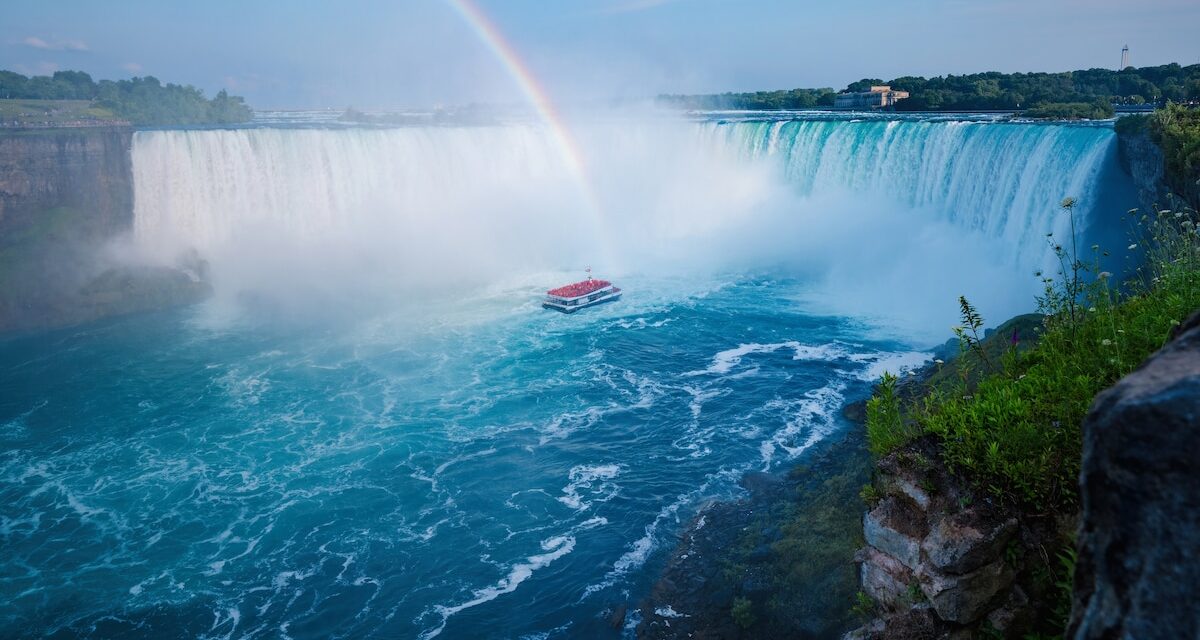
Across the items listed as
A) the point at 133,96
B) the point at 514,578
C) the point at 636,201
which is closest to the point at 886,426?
the point at 514,578

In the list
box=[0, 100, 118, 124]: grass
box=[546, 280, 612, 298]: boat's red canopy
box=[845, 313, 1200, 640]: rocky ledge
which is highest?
box=[0, 100, 118, 124]: grass

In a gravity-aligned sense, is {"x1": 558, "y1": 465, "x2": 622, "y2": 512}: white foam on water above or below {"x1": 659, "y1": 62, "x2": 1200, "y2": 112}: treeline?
below

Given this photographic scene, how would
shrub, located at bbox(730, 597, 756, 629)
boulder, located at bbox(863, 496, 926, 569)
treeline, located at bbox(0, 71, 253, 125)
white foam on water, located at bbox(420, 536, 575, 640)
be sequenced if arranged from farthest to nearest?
treeline, located at bbox(0, 71, 253, 125)
white foam on water, located at bbox(420, 536, 575, 640)
shrub, located at bbox(730, 597, 756, 629)
boulder, located at bbox(863, 496, 926, 569)

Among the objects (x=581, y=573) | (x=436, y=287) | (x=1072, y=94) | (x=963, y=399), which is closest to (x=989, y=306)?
(x=581, y=573)

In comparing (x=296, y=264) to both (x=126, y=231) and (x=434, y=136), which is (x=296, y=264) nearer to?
(x=126, y=231)

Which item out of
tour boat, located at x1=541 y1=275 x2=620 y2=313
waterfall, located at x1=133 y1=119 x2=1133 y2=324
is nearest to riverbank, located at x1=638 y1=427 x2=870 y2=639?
waterfall, located at x1=133 y1=119 x2=1133 y2=324

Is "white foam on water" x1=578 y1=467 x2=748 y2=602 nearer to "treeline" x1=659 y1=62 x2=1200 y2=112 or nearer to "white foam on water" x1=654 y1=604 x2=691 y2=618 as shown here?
"white foam on water" x1=654 y1=604 x2=691 y2=618
